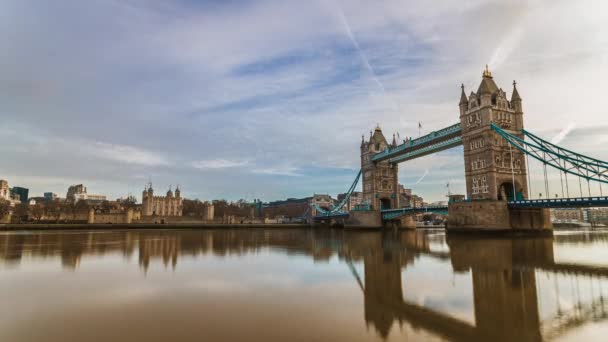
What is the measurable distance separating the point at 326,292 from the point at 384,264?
24.4 ft

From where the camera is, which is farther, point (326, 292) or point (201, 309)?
point (326, 292)

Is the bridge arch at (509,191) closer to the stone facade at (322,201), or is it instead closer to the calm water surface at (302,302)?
the calm water surface at (302,302)

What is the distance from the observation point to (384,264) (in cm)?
1856

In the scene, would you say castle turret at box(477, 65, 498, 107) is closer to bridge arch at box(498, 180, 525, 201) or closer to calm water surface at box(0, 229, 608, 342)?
bridge arch at box(498, 180, 525, 201)

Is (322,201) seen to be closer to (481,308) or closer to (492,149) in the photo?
(492,149)

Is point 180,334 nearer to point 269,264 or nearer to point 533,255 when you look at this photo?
point 269,264

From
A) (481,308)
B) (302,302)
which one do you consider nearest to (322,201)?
(302,302)

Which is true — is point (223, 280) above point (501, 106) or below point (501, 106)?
below

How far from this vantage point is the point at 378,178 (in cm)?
7156

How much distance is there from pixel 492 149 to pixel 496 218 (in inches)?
366

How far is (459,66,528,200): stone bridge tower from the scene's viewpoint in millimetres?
43562

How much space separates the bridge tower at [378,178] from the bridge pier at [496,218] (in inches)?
1082

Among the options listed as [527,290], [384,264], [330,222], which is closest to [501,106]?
[384,264]

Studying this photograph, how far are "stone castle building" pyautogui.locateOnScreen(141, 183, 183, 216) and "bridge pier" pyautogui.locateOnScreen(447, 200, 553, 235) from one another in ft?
322
